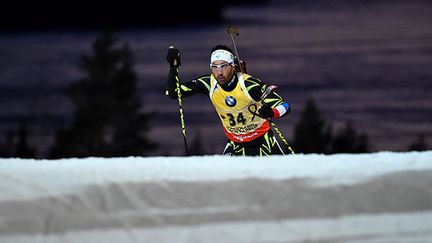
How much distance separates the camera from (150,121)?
33.3 metres

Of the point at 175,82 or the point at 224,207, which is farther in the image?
the point at 175,82

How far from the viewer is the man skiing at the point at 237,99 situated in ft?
12.6

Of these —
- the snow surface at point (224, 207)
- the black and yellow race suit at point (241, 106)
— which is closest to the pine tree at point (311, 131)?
the black and yellow race suit at point (241, 106)

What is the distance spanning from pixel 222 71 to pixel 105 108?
29.4 m

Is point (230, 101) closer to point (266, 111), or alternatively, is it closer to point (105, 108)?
point (266, 111)

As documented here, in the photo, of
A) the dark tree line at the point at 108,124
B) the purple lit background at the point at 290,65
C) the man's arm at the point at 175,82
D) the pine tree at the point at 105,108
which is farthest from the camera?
the pine tree at the point at 105,108

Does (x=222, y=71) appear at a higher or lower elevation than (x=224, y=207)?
lower

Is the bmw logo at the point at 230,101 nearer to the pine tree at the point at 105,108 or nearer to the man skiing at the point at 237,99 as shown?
the man skiing at the point at 237,99

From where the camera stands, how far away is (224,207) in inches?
34.4

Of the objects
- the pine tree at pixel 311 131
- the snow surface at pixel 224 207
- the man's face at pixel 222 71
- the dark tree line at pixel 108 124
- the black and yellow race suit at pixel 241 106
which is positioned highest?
the snow surface at pixel 224 207

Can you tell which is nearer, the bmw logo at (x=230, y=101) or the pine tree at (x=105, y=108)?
the bmw logo at (x=230, y=101)

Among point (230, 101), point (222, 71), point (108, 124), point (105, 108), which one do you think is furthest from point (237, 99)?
point (105, 108)

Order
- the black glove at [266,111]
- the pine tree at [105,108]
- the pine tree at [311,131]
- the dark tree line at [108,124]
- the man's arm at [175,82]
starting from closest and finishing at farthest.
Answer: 1. the black glove at [266,111]
2. the man's arm at [175,82]
3. the dark tree line at [108,124]
4. the pine tree at [105,108]
5. the pine tree at [311,131]

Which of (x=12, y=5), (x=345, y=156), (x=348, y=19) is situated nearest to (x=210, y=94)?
(x=345, y=156)
